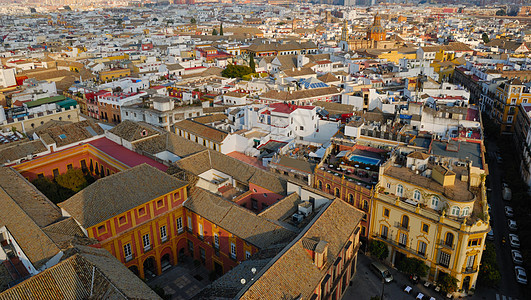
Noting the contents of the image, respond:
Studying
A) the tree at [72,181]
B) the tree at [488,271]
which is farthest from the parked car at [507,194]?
the tree at [72,181]

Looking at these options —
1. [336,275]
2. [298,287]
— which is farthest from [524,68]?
[298,287]

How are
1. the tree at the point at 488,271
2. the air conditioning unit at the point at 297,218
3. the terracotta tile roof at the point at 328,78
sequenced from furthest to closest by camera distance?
the terracotta tile roof at the point at 328,78 < the air conditioning unit at the point at 297,218 < the tree at the point at 488,271

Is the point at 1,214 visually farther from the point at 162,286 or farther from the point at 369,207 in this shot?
the point at 369,207

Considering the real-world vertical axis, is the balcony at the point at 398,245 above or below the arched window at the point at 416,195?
below

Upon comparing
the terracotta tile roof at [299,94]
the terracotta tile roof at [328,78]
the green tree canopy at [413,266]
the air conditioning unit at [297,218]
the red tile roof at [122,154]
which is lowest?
the green tree canopy at [413,266]

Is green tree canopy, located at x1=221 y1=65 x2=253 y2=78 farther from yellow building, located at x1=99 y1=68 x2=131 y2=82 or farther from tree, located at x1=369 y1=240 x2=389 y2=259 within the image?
tree, located at x1=369 y1=240 x2=389 y2=259

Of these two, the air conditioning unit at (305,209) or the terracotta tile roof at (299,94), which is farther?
the terracotta tile roof at (299,94)

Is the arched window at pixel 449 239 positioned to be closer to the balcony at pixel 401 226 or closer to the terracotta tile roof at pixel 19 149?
the balcony at pixel 401 226

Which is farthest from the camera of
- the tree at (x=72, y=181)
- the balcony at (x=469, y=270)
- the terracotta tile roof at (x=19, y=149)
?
the terracotta tile roof at (x=19, y=149)

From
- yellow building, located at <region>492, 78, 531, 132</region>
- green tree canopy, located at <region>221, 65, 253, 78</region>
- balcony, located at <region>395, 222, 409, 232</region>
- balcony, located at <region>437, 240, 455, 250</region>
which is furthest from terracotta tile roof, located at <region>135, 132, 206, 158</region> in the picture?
yellow building, located at <region>492, 78, 531, 132</region>
